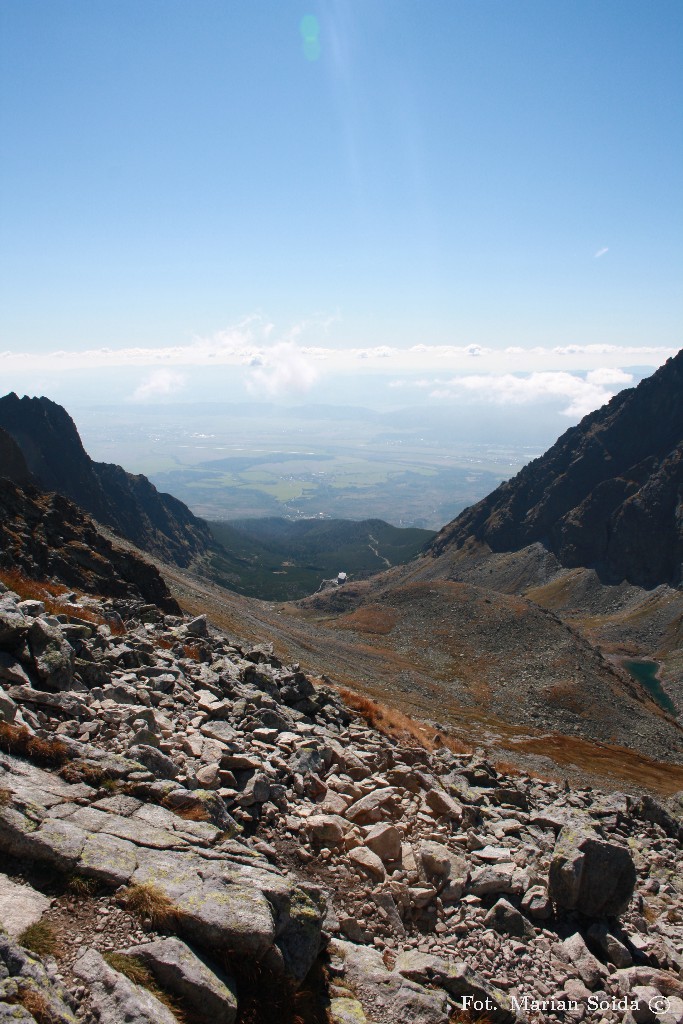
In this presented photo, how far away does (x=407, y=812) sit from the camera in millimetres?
14648

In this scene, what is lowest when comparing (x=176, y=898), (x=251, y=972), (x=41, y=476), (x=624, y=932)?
(x=624, y=932)

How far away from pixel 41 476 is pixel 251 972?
186 metres

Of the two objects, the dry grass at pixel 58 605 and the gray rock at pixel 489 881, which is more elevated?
the dry grass at pixel 58 605

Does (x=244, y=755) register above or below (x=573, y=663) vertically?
above

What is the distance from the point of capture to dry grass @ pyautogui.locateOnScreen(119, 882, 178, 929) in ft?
24.0

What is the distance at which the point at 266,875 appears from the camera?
8859 millimetres

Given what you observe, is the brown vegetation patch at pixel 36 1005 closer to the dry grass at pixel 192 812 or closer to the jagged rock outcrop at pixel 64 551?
the dry grass at pixel 192 812

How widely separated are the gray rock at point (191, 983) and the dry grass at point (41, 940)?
2.75 ft

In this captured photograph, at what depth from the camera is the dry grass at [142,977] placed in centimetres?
643

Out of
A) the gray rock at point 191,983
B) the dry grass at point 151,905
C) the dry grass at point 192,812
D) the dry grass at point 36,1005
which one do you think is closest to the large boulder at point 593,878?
the dry grass at point 192,812

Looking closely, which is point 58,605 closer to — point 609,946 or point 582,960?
point 582,960

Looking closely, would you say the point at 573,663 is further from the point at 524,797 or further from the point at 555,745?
the point at 524,797

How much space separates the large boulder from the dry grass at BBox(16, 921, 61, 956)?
415 inches

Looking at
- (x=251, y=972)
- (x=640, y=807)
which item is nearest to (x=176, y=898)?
(x=251, y=972)
